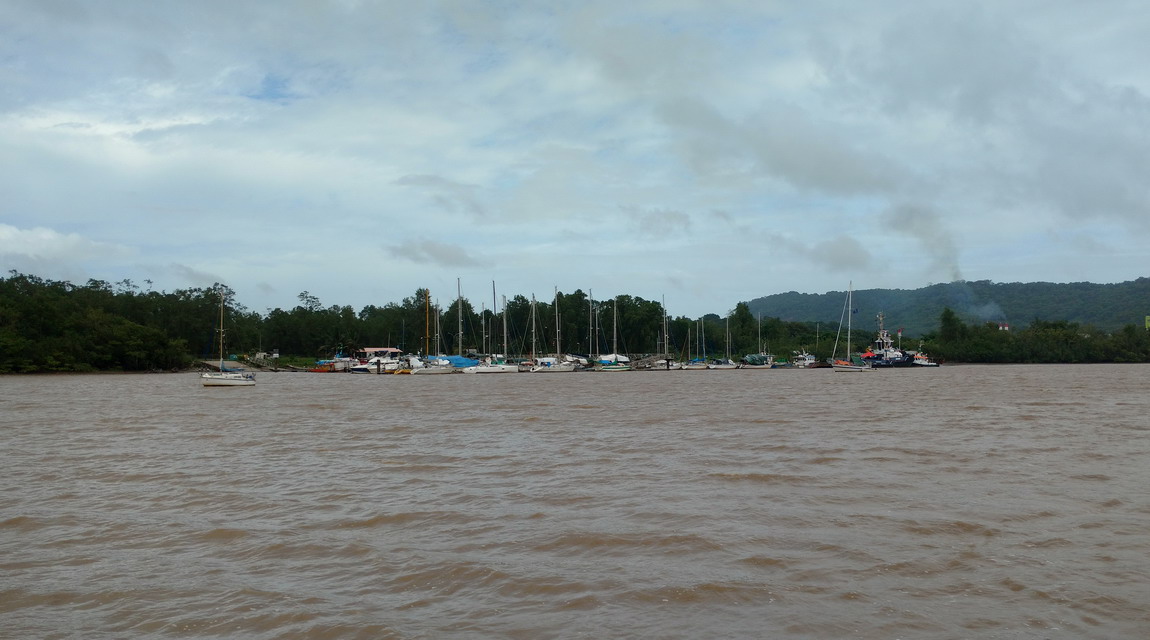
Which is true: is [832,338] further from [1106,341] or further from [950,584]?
[950,584]

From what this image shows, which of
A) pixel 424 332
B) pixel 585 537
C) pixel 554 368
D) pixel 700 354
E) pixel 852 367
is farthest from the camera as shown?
pixel 700 354

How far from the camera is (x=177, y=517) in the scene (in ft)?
35.1

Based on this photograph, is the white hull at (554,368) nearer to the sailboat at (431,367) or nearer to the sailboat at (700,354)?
the sailboat at (431,367)

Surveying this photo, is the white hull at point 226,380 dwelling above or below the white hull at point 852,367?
above

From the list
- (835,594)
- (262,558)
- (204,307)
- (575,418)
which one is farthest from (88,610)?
(204,307)

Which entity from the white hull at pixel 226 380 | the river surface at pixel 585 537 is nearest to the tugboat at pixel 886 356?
the white hull at pixel 226 380

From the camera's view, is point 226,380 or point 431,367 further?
point 431,367

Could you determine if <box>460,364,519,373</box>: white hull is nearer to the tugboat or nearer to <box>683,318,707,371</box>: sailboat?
<box>683,318,707,371</box>: sailboat

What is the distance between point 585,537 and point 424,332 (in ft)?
400

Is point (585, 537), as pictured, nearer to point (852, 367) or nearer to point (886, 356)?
point (852, 367)

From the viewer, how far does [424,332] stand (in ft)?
422

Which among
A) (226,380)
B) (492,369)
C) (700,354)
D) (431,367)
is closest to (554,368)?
(492,369)

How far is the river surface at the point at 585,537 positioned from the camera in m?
6.41

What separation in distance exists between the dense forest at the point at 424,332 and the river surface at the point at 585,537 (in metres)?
75.7
